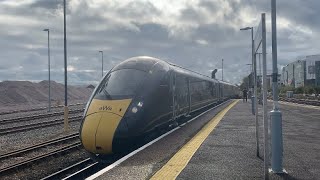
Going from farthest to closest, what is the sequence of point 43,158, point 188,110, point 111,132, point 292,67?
point 292,67
point 188,110
point 43,158
point 111,132

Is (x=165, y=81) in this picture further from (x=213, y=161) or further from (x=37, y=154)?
(x=213, y=161)

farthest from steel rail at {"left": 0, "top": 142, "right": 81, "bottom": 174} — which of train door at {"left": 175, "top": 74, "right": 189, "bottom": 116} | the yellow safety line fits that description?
the yellow safety line

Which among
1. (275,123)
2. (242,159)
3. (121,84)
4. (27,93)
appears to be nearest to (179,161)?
(242,159)

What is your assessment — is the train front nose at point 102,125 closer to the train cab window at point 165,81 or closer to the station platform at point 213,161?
the station platform at point 213,161

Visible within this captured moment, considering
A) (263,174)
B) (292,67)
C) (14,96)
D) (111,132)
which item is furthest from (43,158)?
(292,67)

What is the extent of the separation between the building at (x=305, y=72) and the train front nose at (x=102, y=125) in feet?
355

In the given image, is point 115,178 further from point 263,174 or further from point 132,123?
point 132,123

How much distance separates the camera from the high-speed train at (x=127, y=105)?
43.0 ft

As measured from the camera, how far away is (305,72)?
132 m

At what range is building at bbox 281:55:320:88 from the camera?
118444 mm

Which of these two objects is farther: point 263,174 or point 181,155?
point 181,155

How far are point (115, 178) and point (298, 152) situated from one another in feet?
18.4

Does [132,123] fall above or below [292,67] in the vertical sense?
below

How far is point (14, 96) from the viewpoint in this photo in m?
76.1
